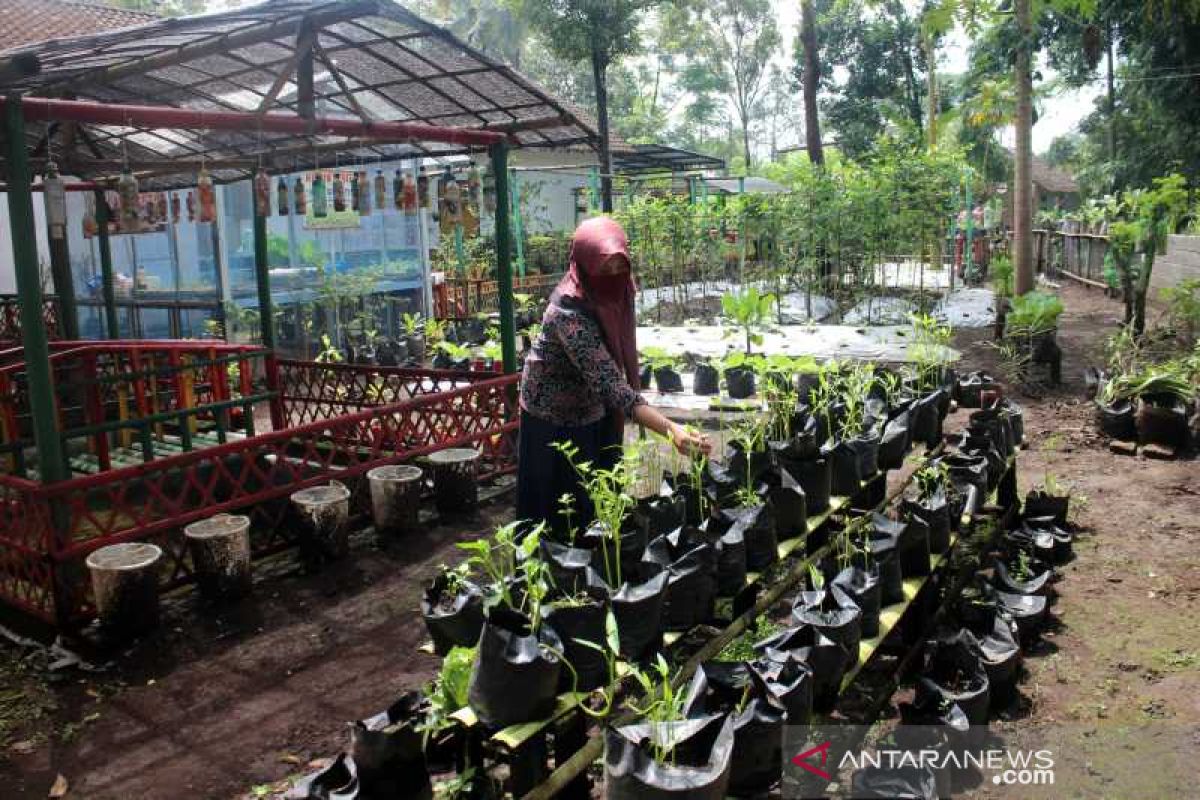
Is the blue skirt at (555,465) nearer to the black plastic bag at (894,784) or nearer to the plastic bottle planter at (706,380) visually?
the black plastic bag at (894,784)

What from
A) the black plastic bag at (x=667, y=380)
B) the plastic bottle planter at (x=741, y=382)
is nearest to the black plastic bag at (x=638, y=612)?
the plastic bottle planter at (x=741, y=382)

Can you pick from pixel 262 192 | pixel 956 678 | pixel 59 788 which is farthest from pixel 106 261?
pixel 956 678

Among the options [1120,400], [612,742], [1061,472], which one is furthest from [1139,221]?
[612,742]

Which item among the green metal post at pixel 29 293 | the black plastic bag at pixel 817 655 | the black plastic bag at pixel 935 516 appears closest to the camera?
the black plastic bag at pixel 817 655

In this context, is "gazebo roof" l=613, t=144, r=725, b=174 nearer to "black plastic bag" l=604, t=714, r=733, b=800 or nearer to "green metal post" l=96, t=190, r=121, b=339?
"green metal post" l=96, t=190, r=121, b=339

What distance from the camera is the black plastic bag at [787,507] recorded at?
425cm

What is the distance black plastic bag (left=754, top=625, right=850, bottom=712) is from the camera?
320 centimetres

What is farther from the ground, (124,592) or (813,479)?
(813,479)

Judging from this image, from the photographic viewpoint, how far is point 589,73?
4256cm

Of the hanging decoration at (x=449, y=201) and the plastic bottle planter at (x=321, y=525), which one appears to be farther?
the hanging decoration at (x=449, y=201)

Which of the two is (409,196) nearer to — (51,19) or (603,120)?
(51,19)

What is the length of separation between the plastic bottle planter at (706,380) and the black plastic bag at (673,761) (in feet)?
25.5

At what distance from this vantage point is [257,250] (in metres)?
8.10

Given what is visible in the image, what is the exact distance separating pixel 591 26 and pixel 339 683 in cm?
1276
